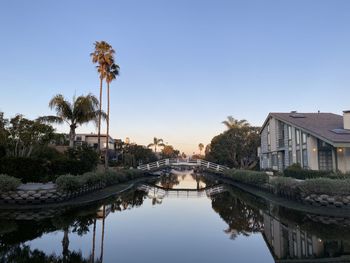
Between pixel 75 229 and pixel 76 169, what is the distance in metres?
13.5

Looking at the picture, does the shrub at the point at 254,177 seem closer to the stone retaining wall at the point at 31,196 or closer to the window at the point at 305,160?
the window at the point at 305,160

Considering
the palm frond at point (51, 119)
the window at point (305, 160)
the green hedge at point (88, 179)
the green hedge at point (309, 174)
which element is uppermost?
the palm frond at point (51, 119)

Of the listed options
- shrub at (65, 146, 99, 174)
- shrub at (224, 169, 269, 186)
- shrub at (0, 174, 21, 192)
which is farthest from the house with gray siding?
shrub at (0, 174, 21, 192)

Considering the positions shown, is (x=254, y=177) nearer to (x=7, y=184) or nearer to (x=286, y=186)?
(x=286, y=186)

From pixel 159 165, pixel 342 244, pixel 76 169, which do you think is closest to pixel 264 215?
pixel 342 244

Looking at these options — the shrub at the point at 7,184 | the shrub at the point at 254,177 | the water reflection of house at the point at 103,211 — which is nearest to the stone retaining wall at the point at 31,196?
the shrub at the point at 7,184

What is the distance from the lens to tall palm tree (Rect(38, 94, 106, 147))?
86.4ft

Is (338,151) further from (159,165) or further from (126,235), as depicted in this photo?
(159,165)

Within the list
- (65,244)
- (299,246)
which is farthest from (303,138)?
(65,244)

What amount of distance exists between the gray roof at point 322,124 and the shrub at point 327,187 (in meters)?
9.08

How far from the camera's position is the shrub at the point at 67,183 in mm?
17094

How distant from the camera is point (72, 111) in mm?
26797

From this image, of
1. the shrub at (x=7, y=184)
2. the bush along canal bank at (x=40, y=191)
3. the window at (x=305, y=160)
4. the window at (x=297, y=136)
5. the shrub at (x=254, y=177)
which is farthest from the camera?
the window at (x=297, y=136)

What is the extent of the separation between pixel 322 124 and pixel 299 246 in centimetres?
2456
